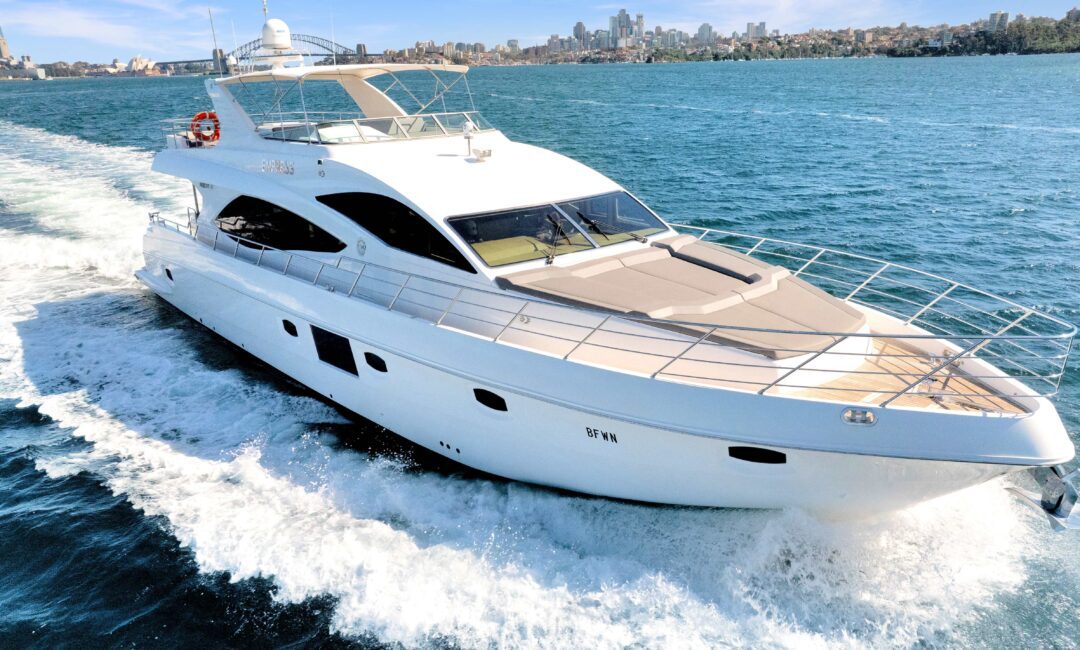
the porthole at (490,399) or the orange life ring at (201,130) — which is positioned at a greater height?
the orange life ring at (201,130)

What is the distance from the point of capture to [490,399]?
19.6 feet

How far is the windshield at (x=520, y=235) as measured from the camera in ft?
21.4

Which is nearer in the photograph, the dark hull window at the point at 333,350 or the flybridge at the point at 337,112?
the dark hull window at the point at 333,350

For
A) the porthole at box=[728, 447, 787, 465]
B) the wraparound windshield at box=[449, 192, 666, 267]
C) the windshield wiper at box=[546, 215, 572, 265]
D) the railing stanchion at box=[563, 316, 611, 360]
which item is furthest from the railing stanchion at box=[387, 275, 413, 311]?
the porthole at box=[728, 447, 787, 465]

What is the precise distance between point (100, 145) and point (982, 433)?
92.5 ft

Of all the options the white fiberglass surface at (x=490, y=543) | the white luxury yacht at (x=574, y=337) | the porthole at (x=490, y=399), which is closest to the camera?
the white luxury yacht at (x=574, y=337)

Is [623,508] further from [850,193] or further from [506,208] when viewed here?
[850,193]

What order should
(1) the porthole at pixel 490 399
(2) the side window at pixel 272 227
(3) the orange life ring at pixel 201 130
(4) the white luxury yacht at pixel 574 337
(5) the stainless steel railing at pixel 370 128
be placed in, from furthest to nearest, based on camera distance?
(3) the orange life ring at pixel 201 130 → (5) the stainless steel railing at pixel 370 128 → (2) the side window at pixel 272 227 → (1) the porthole at pixel 490 399 → (4) the white luxury yacht at pixel 574 337

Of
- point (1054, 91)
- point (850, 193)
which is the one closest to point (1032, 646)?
point (850, 193)

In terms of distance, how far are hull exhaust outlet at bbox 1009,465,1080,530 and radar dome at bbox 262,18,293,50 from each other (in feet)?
33.5

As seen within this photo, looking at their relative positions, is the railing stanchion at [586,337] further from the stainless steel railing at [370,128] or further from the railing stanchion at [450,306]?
the stainless steel railing at [370,128]

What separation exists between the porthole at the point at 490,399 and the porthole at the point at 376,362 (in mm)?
1244

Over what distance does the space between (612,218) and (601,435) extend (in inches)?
110

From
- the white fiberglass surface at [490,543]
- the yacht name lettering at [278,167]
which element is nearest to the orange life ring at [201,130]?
the yacht name lettering at [278,167]
